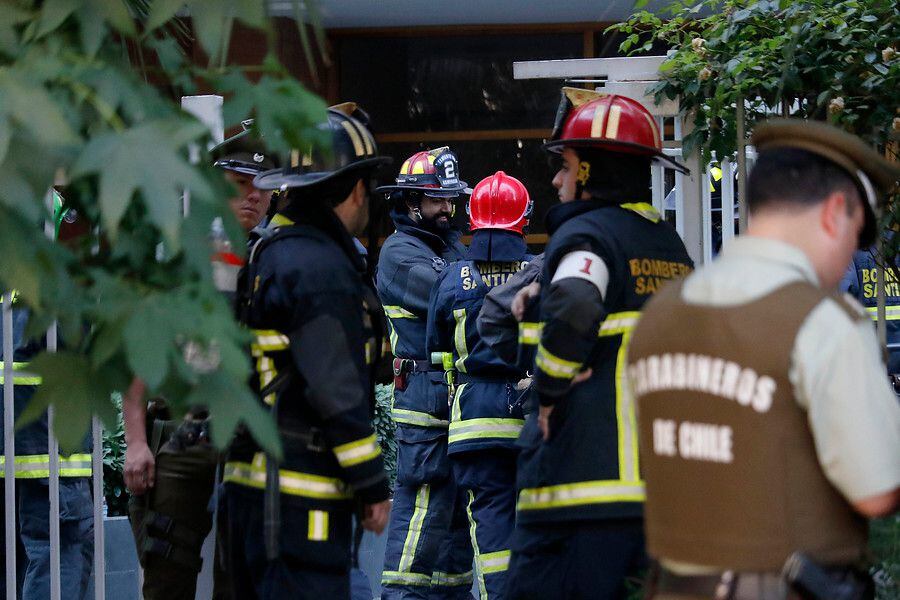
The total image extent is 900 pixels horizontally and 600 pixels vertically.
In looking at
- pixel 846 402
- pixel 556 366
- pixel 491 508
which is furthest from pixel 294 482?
pixel 491 508

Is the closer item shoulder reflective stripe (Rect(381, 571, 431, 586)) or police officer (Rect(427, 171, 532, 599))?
police officer (Rect(427, 171, 532, 599))

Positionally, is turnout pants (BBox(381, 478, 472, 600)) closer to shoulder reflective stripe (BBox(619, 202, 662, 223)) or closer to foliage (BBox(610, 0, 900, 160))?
foliage (BBox(610, 0, 900, 160))

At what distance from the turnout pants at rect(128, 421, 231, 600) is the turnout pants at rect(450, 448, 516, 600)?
1.65m

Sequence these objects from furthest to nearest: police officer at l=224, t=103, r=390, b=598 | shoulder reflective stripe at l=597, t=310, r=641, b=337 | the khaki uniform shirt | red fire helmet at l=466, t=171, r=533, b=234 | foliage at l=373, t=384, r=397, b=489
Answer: foliage at l=373, t=384, r=397, b=489 → red fire helmet at l=466, t=171, r=533, b=234 → shoulder reflective stripe at l=597, t=310, r=641, b=337 → police officer at l=224, t=103, r=390, b=598 → the khaki uniform shirt

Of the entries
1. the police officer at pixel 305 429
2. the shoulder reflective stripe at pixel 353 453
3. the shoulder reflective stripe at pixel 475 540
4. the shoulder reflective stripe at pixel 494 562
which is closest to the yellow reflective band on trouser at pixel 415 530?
the shoulder reflective stripe at pixel 475 540

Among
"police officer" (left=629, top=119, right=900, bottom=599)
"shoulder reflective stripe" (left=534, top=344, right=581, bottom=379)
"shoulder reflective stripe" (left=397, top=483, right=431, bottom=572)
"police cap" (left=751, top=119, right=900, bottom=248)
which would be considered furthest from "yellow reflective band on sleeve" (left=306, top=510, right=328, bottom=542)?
"shoulder reflective stripe" (left=397, top=483, right=431, bottom=572)

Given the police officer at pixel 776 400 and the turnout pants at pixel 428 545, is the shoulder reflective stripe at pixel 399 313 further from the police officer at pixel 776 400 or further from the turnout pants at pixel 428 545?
the police officer at pixel 776 400

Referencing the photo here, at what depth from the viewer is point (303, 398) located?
363 cm

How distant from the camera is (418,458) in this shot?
6.41m

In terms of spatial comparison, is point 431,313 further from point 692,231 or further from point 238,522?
point 238,522

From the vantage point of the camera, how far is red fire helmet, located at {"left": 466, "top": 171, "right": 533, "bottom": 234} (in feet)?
20.5

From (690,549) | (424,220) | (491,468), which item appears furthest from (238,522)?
(424,220)

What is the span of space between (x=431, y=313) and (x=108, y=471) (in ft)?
7.42

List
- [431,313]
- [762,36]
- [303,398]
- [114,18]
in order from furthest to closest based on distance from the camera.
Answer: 1. [431,313]
2. [762,36]
3. [303,398]
4. [114,18]
